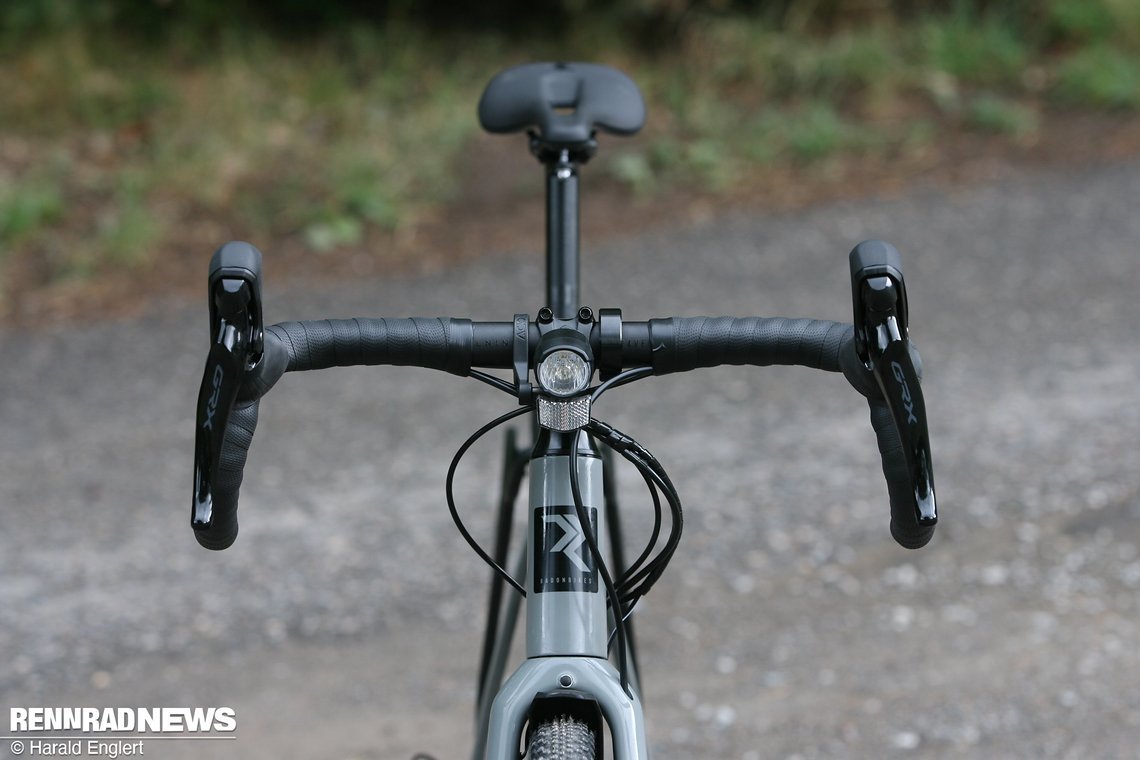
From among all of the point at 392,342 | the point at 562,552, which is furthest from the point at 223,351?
the point at 562,552

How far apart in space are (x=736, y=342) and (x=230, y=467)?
0.67 meters

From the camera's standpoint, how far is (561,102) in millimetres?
2129

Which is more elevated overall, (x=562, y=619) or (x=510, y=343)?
(x=510, y=343)

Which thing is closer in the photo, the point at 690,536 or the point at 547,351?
the point at 547,351

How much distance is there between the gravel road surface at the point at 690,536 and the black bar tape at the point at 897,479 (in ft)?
6.15

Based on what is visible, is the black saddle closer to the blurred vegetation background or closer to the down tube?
the down tube

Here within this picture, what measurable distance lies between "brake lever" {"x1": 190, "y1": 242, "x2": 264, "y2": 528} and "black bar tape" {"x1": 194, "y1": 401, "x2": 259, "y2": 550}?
73 millimetres

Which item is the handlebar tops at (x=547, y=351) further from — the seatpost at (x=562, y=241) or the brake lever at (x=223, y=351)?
the seatpost at (x=562, y=241)

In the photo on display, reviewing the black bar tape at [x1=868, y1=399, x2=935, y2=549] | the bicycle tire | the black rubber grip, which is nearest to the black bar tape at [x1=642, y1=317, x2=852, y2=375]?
the black rubber grip

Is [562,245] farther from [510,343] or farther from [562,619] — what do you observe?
[562,619]

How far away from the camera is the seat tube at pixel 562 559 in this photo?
1.54 metres

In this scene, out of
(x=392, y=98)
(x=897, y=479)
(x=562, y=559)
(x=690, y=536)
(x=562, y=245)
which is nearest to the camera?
(x=897, y=479)

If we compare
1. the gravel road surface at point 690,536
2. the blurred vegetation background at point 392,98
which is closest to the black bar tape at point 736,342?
the gravel road surface at point 690,536

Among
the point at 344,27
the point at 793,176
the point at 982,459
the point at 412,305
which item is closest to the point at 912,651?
the point at 982,459
